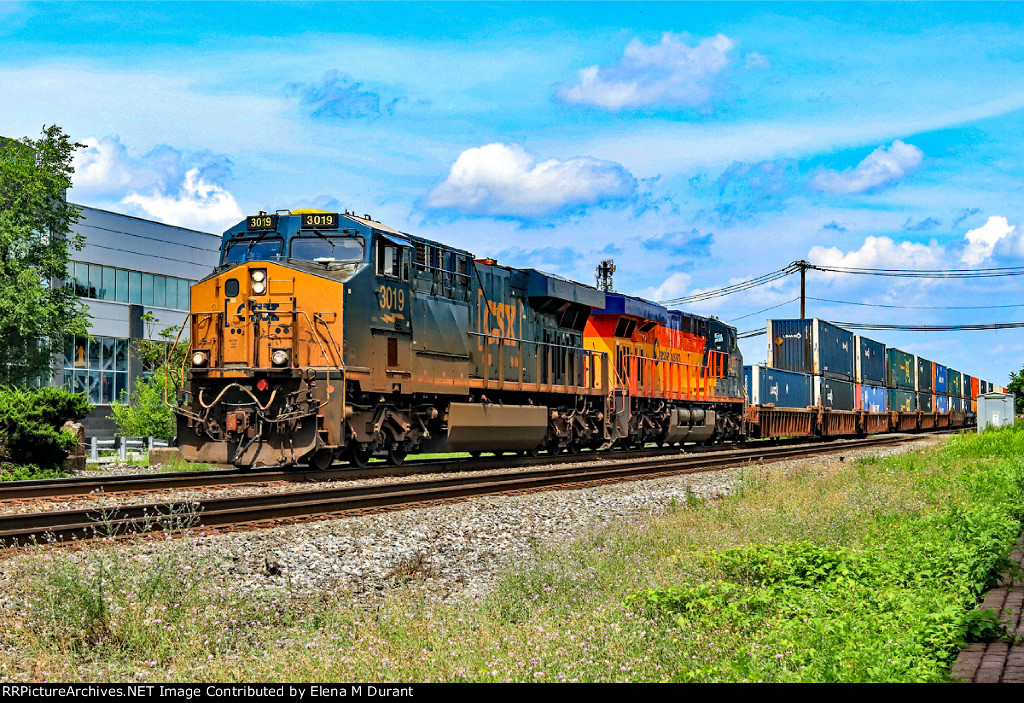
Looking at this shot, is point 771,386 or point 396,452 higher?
point 771,386

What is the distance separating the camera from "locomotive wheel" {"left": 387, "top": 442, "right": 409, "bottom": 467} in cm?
1680

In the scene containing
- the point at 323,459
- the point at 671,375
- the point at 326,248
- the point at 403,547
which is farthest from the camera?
the point at 671,375

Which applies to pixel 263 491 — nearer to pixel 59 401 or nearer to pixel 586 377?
pixel 59 401

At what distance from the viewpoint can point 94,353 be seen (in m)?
45.6

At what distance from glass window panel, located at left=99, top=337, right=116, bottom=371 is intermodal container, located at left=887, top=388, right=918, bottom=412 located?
3765cm

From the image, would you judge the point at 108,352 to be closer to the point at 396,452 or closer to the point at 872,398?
the point at 396,452

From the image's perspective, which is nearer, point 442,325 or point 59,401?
point 442,325

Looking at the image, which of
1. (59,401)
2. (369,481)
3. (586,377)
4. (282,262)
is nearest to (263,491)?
(369,481)

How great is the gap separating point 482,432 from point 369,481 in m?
3.78

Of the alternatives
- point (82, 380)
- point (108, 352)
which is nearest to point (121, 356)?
point (108, 352)

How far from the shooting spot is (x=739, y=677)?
4.54 meters

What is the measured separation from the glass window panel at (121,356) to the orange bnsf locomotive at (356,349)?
1263 inches

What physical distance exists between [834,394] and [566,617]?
35.0 metres

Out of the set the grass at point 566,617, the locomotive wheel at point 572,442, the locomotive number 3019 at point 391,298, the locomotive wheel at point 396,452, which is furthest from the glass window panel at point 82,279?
the grass at point 566,617
